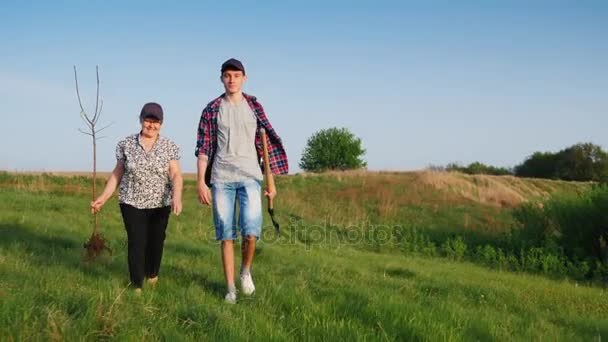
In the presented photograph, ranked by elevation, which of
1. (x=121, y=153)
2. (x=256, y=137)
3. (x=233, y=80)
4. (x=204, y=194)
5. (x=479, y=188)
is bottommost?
(x=479, y=188)

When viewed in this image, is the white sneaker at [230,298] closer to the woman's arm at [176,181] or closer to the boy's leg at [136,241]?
the boy's leg at [136,241]

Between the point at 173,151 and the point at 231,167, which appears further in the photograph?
the point at 173,151

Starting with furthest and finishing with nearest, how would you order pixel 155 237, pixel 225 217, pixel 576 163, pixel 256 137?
pixel 576 163, pixel 256 137, pixel 155 237, pixel 225 217

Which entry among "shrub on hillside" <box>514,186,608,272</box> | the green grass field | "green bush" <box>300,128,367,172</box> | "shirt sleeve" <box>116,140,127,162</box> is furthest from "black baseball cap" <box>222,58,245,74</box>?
"green bush" <box>300,128,367,172</box>

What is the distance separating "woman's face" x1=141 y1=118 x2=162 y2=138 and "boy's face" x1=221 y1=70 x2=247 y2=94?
843mm

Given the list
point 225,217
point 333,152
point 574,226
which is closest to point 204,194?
point 225,217

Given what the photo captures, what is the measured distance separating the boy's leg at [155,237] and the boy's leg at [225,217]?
0.67 m

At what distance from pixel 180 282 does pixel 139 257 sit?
74 centimetres

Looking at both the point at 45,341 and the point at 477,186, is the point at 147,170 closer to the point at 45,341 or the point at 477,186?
the point at 45,341

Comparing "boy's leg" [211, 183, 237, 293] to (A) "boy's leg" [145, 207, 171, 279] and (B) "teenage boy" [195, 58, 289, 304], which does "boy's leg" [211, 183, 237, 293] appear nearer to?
(B) "teenage boy" [195, 58, 289, 304]

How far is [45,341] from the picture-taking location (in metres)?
2.99

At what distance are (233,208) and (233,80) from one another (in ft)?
4.31

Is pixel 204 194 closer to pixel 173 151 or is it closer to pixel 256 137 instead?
pixel 173 151

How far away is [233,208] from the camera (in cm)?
500
